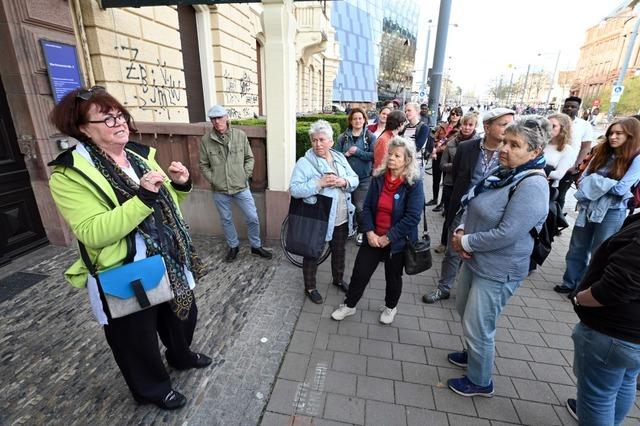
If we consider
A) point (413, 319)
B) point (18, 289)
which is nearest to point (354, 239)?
point (413, 319)

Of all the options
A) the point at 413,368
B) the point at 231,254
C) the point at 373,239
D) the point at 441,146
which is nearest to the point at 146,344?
the point at 373,239

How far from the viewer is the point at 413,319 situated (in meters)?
3.30

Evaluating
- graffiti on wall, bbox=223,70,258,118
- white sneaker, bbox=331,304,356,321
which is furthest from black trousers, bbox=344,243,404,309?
graffiti on wall, bbox=223,70,258,118

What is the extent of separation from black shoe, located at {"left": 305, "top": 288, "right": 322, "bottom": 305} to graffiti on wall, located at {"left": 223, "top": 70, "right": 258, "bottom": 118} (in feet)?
21.3

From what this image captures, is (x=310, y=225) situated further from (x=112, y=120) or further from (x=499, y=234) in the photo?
(x=112, y=120)

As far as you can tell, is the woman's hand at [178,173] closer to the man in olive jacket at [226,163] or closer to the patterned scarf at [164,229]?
the patterned scarf at [164,229]

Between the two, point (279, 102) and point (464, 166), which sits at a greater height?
point (279, 102)

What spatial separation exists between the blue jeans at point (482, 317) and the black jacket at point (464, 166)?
122 cm

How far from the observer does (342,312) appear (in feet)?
10.7

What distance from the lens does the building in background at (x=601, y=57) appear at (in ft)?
171

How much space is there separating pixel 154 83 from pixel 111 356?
5.05m

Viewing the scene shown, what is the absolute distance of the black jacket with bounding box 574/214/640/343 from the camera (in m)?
1.41

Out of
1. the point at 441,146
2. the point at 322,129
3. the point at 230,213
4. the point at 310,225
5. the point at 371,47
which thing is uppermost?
the point at 371,47

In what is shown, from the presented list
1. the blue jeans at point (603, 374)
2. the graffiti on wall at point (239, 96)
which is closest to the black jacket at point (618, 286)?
the blue jeans at point (603, 374)
